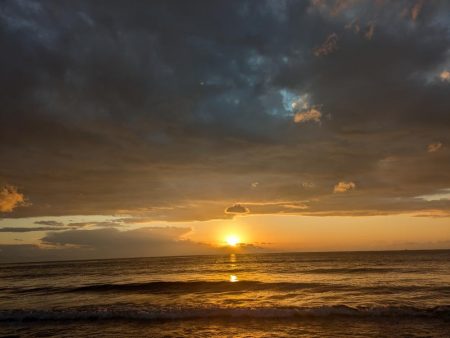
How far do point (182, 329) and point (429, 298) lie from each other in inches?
799

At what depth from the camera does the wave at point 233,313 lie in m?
21.5

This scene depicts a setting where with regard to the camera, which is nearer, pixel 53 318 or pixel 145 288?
pixel 53 318

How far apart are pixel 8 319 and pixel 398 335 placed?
22.5m

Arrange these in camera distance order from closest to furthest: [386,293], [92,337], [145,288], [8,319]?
[92,337] → [8,319] → [386,293] → [145,288]

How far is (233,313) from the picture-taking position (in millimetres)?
22484

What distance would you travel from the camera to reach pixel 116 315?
2320cm

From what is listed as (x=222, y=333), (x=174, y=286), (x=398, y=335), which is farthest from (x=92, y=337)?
(x=174, y=286)

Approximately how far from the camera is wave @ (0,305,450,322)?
2148 centimetres

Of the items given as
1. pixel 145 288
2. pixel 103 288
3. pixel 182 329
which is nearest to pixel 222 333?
pixel 182 329

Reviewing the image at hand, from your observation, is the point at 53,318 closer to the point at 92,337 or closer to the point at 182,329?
the point at 92,337

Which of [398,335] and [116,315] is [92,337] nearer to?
[116,315]

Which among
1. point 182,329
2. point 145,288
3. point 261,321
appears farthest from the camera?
point 145,288

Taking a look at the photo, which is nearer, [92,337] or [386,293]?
[92,337]

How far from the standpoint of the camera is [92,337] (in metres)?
17.8
